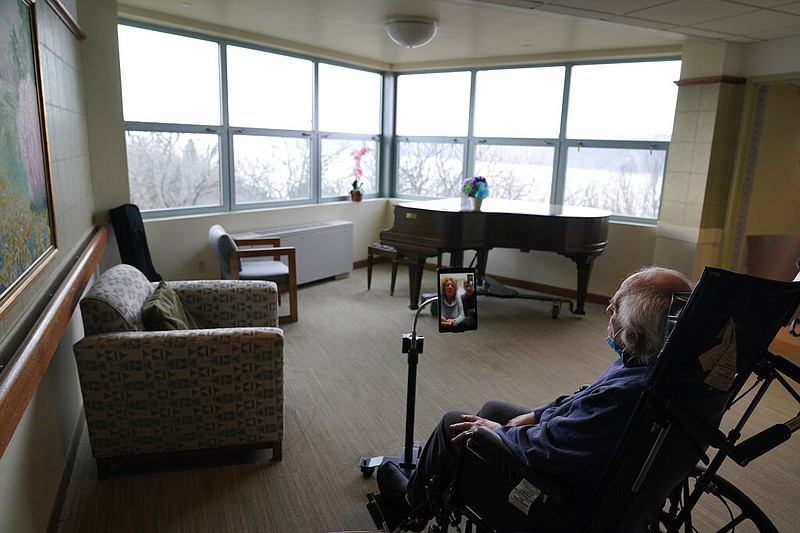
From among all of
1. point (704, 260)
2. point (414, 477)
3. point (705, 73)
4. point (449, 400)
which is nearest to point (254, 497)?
point (414, 477)

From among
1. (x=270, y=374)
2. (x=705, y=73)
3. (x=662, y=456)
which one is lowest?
(x=270, y=374)

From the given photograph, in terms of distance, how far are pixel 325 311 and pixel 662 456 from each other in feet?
12.1

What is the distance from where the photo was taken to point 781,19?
3449mm

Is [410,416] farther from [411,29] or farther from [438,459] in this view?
[411,29]

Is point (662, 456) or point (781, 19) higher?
point (781, 19)

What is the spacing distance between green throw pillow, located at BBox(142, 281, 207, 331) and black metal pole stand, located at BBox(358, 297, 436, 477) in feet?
3.54

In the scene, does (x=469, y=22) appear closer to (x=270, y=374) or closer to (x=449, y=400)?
(x=449, y=400)

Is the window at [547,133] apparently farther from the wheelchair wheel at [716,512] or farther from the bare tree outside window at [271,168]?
the wheelchair wheel at [716,512]

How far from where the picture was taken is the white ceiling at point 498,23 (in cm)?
333

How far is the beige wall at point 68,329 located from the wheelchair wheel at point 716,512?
200 centimetres

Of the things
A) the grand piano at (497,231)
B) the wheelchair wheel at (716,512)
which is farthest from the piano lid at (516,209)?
the wheelchair wheel at (716,512)

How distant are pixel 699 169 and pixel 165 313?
4.29 meters

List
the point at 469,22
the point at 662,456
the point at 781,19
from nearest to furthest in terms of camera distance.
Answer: the point at 662,456, the point at 781,19, the point at 469,22

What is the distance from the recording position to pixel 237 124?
522 cm
